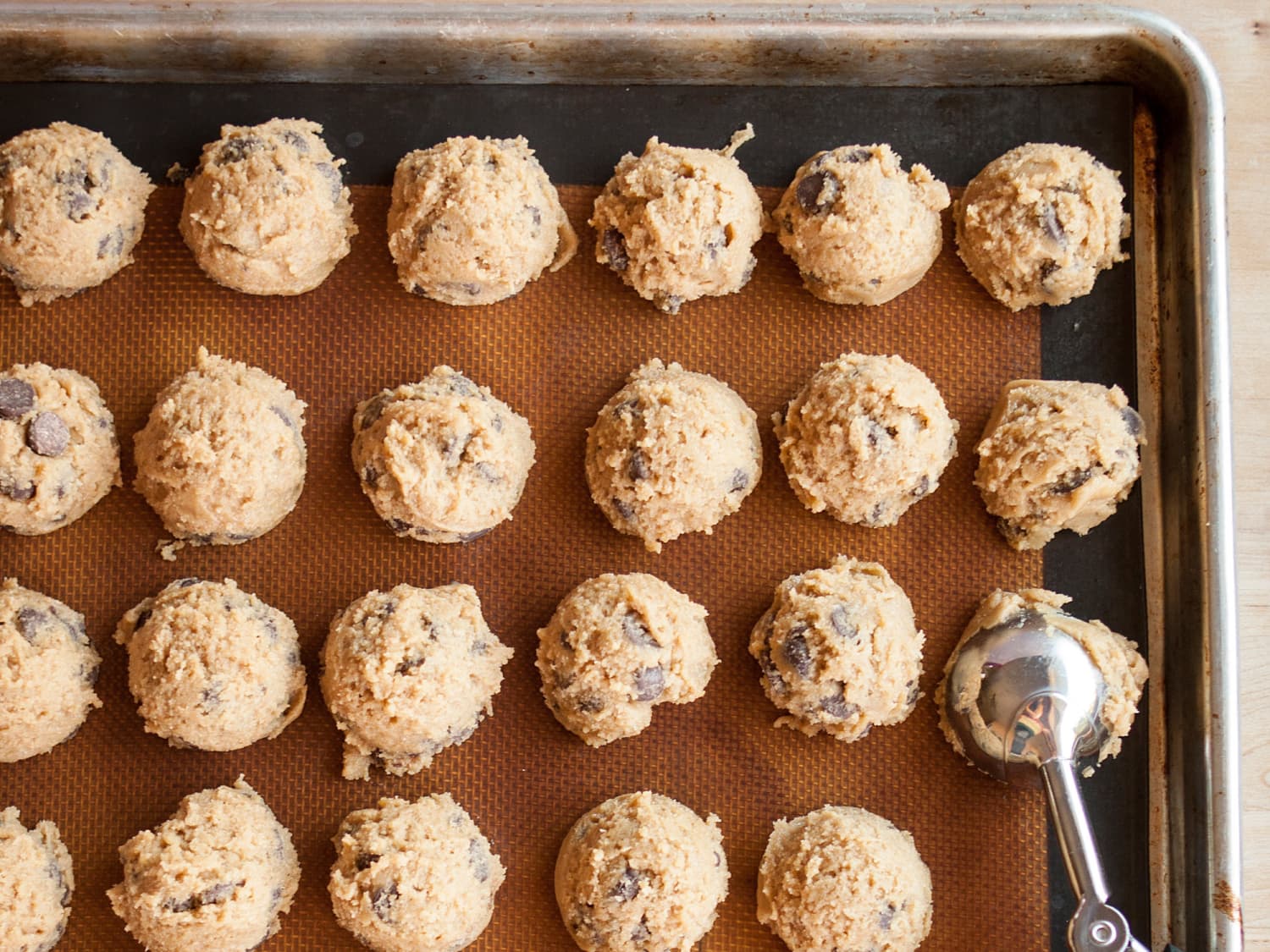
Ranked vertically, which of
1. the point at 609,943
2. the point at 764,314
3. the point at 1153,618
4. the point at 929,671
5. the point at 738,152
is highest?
the point at 738,152

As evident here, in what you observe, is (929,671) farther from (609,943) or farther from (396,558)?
(396,558)

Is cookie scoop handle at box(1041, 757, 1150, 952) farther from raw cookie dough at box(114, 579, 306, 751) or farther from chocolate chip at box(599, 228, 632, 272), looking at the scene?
raw cookie dough at box(114, 579, 306, 751)

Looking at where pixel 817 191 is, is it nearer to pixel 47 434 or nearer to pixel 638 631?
pixel 638 631

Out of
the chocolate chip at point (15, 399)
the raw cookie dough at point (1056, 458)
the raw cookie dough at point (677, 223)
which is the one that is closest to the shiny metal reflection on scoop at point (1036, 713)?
the raw cookie dough at point (1056, 458)

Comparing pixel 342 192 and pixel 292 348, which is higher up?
pixel 342 192

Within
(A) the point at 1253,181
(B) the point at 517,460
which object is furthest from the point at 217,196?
(A) the point at 1253,181

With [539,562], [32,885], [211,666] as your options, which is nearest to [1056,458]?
[539,562]

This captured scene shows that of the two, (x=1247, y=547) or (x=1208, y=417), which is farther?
(x=1247, y=547)
